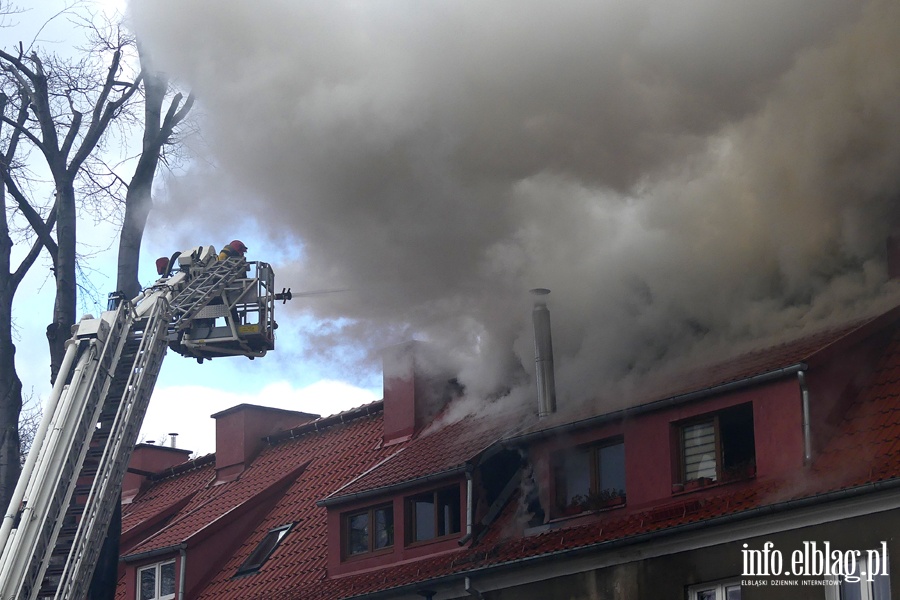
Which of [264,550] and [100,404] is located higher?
[100,404]

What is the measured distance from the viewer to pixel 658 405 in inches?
837

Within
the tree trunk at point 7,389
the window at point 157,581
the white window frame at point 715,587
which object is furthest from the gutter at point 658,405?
the window at point 157,581

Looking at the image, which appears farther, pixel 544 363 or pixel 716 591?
pixel 544 363

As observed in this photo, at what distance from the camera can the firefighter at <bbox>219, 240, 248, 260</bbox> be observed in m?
24.0

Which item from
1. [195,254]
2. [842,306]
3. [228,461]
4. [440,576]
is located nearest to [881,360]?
[842,306]

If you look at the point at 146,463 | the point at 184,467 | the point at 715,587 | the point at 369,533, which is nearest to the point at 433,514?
the point at 369,533

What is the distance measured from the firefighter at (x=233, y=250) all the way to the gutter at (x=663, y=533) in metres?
5.68

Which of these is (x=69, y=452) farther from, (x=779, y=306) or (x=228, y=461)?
(x=228, y=461)

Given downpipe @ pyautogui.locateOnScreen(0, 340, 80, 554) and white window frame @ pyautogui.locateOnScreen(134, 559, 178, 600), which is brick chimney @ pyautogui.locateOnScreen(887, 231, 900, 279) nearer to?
downpipe @ pyautogui.locateOnScreen(0, 340, 80, 554)

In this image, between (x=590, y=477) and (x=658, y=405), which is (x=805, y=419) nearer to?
(x=658, y=405)

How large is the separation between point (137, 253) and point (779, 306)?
428 inches

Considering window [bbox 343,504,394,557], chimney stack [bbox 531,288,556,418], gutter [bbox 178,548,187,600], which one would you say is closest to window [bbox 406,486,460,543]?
window [bbox 343,504,394,557]

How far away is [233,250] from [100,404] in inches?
158

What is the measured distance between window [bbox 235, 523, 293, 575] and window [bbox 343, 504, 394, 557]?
300cm
